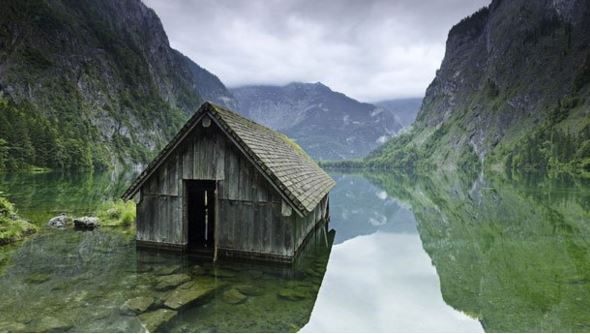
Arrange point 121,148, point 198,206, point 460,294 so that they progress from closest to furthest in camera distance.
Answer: point 460,294 → point 198,206 → point 121,148

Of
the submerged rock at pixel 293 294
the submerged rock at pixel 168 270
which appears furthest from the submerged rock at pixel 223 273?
the submerged rock at pixel 293 294

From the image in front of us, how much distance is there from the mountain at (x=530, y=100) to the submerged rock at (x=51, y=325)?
318ft

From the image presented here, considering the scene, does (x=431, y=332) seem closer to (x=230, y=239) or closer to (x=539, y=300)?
(x=539, y=300)

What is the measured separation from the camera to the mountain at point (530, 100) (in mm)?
106500

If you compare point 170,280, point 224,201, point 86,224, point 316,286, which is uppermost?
point 224,201

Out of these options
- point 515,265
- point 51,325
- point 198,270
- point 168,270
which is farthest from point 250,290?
point 515,265

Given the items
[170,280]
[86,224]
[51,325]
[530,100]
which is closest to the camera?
[51,325]

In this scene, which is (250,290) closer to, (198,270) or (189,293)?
(189,293)

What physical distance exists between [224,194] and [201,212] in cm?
448

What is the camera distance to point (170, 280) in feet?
36.1

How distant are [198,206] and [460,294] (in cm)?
1149

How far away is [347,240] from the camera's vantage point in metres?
20.4

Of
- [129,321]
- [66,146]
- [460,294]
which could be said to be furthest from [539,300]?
[66,146]

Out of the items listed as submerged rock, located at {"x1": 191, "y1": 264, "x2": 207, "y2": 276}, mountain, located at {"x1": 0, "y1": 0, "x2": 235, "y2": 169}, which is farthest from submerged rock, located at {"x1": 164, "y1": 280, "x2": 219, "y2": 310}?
mountain, located at {"x1": 0, "y1": 0, "x2": 235, "y2": 169}
